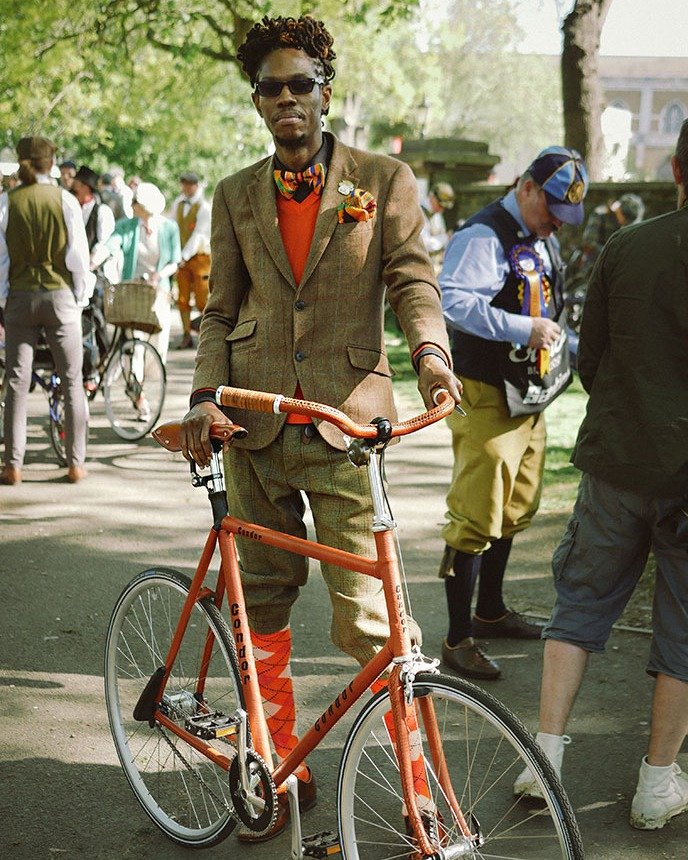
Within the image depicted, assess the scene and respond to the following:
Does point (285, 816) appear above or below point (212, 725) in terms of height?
below

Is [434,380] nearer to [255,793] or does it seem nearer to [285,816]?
[255,793]

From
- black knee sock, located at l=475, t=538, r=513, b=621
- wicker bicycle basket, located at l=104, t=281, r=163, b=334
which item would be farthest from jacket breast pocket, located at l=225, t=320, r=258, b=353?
wicker bicycle basket, located at l=104, t=281, r=163, b=334

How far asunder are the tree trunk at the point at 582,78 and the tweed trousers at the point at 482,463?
36.1 ft

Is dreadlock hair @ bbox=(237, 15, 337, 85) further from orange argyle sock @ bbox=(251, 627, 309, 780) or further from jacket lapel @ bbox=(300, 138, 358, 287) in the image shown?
orange argyle sock @ bbox=(251, 627, 309, 780)

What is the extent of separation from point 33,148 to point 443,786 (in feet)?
19.9

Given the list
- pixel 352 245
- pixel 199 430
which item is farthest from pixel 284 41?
pixel 199 430

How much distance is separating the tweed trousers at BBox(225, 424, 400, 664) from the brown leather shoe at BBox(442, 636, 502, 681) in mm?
1404

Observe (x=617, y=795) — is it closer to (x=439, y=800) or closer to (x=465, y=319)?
(x=439, y=800)

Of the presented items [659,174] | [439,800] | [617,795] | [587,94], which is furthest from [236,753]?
[659,174]

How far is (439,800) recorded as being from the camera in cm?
274

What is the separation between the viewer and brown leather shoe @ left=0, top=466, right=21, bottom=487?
792cm

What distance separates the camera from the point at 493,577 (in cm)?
502

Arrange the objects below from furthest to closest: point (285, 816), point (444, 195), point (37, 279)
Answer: point (444, 195) < point (37, 279) < point (285, 816)

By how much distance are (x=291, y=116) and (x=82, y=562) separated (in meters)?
3.75
